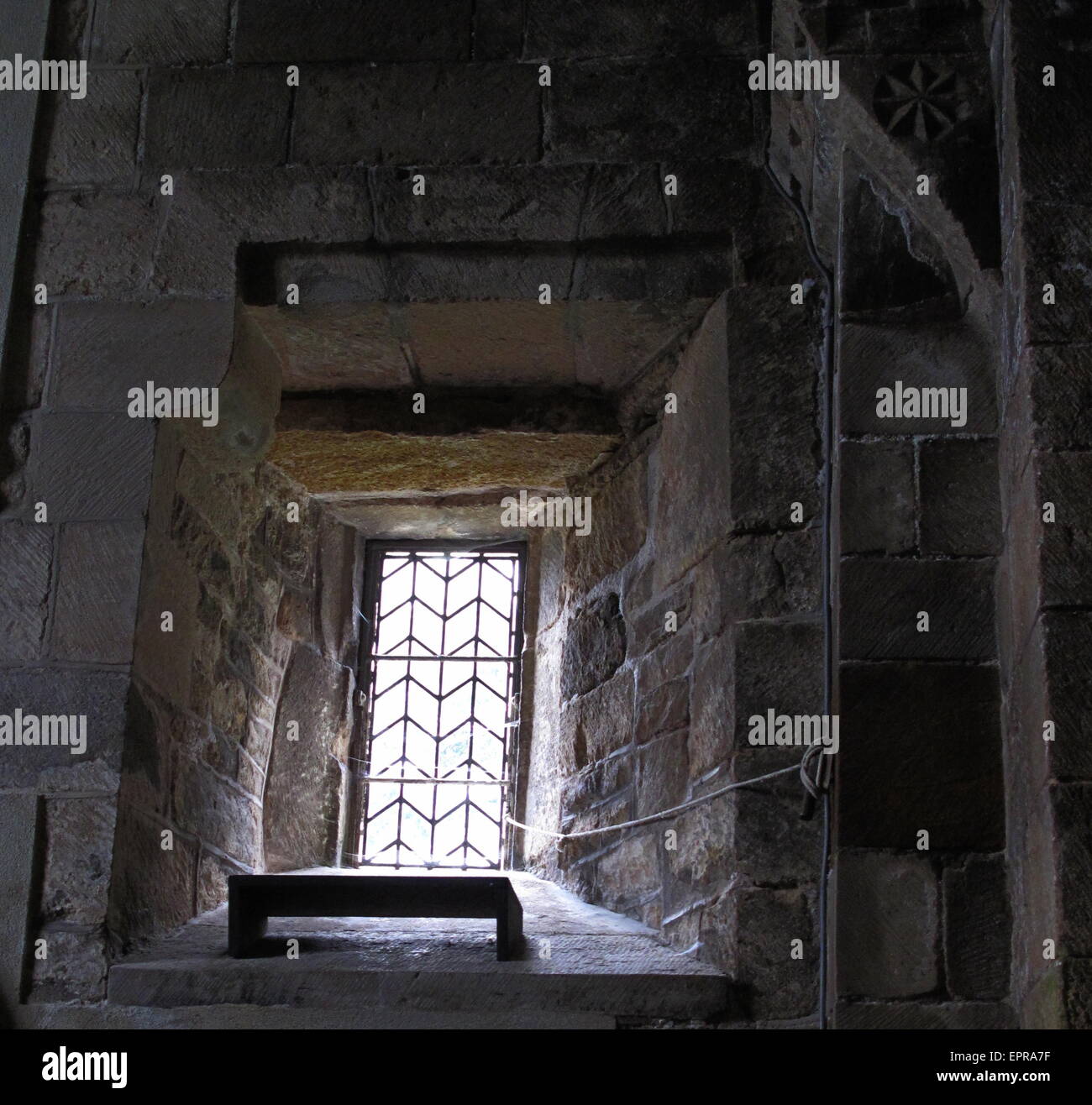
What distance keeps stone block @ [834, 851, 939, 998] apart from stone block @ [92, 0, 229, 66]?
2.36 meters

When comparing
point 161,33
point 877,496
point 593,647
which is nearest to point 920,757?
point 877,496

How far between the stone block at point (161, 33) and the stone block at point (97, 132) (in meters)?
0.07

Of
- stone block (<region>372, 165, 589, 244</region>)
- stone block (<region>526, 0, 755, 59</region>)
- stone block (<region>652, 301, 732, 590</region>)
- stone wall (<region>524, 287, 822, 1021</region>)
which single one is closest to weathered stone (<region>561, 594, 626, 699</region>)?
stone wall (<region>524, 287, 822, 1021</region>)

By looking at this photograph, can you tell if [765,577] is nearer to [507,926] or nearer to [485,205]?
[507,926]

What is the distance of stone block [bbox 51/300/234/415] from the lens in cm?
324

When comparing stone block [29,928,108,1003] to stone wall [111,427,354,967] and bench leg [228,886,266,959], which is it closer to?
stone wall [111,427,354,967]

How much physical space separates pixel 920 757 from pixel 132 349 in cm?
186

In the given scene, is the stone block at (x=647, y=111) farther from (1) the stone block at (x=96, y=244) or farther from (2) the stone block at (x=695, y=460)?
(1) the stone block at (x=96, y=244)

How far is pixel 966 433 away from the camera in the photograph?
294cm

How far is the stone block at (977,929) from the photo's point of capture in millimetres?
2631

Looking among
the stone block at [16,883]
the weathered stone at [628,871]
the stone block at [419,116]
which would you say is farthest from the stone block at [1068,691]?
the stone block at [16,883]

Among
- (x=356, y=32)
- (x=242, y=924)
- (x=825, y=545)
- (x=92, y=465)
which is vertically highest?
(x=356, y=32)

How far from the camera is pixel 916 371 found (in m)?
2.98

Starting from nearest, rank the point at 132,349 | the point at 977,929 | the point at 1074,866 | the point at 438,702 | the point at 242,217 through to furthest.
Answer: the point at 1074,866, the point at 977,929, the point at 132,349, the point at 242,217, the point at 438,702
